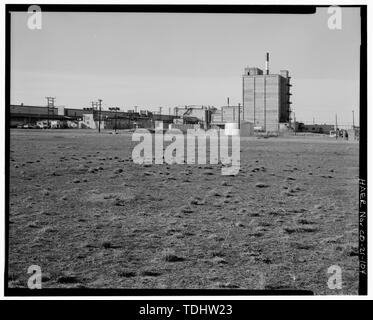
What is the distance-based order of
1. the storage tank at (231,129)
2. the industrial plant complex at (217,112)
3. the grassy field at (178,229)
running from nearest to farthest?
the grassy field at (178,229) → the industrial plant complex at (217,112) → the storage tank at (231,129)

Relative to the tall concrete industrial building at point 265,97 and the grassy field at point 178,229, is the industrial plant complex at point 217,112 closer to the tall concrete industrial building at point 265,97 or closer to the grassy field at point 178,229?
the tall concrete industrial building at point 265,97

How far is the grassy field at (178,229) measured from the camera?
4.63 meters

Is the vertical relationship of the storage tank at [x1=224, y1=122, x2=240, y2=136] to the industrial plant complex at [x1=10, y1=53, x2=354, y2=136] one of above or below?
below

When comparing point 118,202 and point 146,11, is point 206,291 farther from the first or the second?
point 118,202

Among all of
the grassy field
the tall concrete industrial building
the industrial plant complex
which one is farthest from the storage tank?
the grassy field

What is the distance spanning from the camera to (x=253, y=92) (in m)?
6.97

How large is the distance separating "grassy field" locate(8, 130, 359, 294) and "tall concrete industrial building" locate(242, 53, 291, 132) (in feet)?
5.23

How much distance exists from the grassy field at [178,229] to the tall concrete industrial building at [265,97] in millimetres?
1593

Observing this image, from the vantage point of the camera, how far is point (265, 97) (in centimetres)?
827

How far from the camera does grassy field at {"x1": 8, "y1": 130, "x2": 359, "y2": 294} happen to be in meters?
4.63

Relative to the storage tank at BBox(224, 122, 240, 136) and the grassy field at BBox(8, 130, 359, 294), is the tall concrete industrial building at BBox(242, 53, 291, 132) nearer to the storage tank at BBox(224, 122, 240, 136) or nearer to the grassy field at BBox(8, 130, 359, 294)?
the storage tank at BBox(224, 122, 240, 136)

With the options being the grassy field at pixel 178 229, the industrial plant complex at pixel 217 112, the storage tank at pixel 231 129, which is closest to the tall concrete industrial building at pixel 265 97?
the industrial plant complex at pixel 217 112

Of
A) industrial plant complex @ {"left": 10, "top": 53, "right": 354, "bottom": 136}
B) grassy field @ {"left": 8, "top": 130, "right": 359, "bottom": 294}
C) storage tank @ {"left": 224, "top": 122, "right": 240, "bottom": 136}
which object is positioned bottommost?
grassy field @ {"left": 8, "top": 130, "right": 359, "bottom": 294}

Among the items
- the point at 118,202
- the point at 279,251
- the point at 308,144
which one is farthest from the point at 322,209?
the point at 308,144
